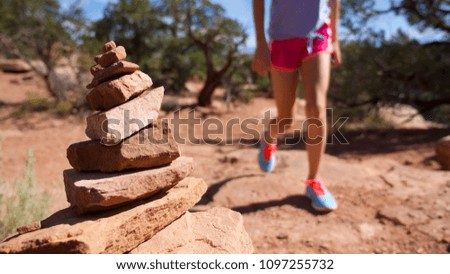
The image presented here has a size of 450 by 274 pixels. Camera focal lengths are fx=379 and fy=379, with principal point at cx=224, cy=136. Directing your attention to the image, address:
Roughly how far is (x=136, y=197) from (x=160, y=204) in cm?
14

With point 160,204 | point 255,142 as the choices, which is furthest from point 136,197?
point 255,142

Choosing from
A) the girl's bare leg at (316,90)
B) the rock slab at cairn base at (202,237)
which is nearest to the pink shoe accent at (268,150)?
the girl's bare leg at (316,90)

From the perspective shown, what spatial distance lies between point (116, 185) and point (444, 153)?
13.8ft

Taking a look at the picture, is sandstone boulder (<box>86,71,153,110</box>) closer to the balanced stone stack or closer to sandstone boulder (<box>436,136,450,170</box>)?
the balanced stone stack

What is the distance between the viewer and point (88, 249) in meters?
1.58

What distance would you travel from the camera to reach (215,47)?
37.2ft

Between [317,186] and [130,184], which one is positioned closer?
[130,184]

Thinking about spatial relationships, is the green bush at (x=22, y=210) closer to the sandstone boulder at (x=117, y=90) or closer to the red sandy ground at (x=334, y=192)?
the red sandy ground at (x=334, y=192)

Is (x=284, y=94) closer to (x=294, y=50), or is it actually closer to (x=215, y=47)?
(x=294, y=50)

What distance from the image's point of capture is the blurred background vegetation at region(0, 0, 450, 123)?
729cm

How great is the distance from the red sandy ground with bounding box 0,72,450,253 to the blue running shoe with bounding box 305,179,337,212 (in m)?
0.06

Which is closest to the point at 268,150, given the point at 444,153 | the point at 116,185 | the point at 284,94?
the point at 284,94

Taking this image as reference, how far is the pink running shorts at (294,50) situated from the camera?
2.85 meters

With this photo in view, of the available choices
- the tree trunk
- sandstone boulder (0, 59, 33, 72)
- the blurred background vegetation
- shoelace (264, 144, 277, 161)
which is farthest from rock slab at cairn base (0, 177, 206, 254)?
sandstone boulder (0, 59, 33, 72)
